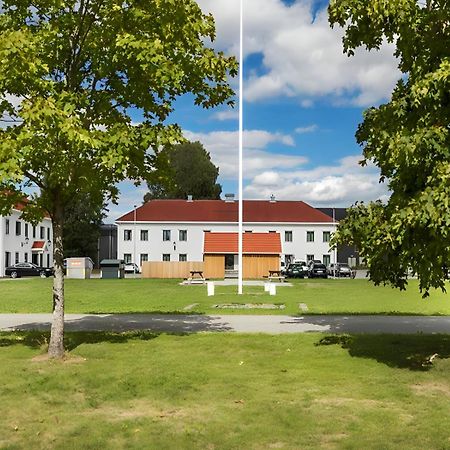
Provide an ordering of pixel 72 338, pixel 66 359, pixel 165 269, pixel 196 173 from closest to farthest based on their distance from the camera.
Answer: pixel 66 359, pixel 72 338, pixel 165 269, pixel 196 173

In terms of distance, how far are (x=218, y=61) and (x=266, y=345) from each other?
592 centimetres

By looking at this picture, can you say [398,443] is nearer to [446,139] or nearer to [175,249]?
[446,139]

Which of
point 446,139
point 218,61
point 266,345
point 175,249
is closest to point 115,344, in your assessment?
point 266,345

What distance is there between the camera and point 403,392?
8516mm

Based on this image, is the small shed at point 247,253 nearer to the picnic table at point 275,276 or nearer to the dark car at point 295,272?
the dark car at point 295,272

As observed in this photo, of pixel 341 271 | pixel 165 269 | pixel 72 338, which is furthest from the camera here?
pixel 341 271

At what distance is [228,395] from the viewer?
8.40m

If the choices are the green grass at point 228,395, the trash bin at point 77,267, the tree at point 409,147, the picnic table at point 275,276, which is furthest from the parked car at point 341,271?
the tree at point 409,147

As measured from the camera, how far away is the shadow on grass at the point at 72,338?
1293 centimetres

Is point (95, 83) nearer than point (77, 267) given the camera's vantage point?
Yes

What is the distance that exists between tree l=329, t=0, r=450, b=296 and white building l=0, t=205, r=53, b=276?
49324mm

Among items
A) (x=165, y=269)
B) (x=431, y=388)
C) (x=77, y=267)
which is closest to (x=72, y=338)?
(x=431, y=388)

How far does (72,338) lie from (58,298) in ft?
8.08

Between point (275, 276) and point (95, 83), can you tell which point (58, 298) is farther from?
point (275, 276)
